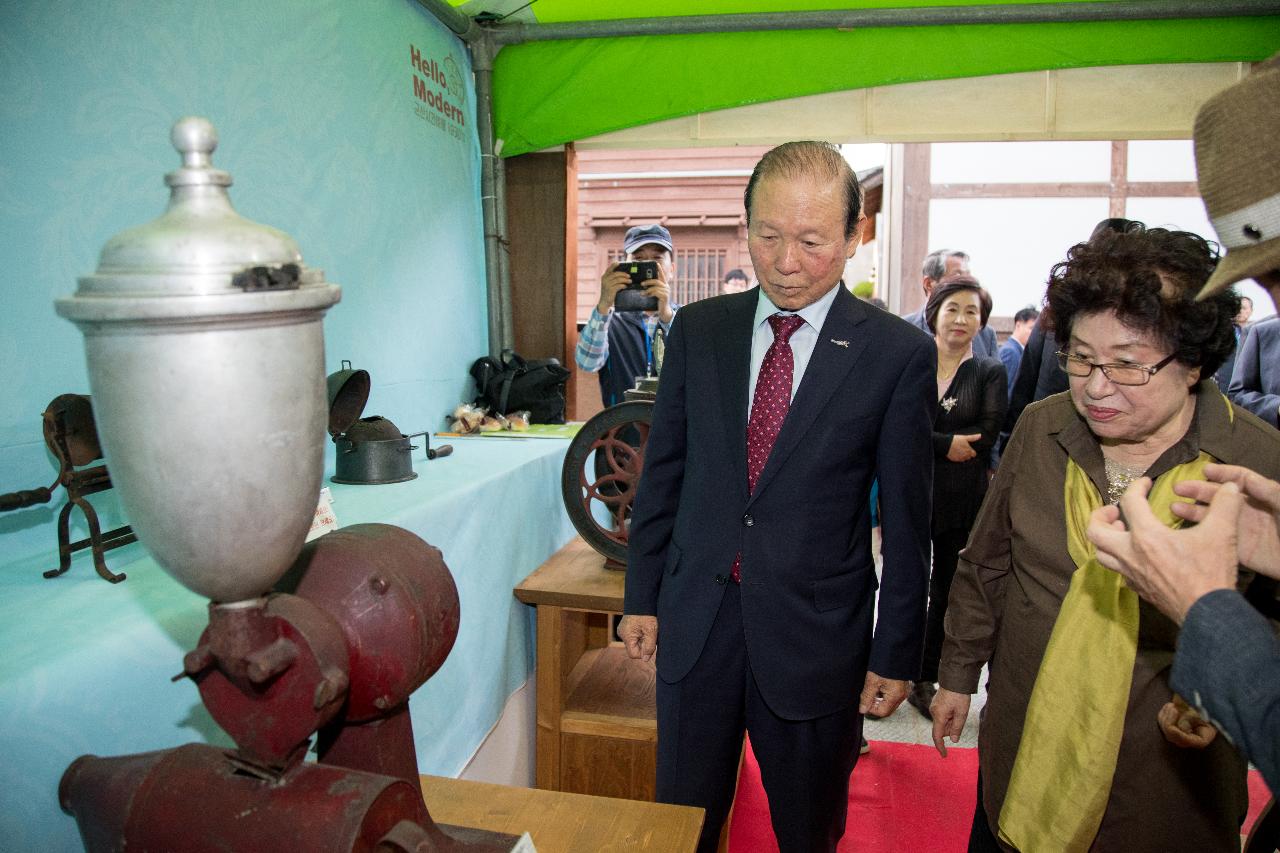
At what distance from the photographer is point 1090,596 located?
1.41m

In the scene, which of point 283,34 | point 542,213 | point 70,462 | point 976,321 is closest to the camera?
point 70,462

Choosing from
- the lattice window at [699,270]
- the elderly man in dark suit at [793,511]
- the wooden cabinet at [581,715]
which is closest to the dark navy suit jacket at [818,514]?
the elderly man in dark suit at [793,511]

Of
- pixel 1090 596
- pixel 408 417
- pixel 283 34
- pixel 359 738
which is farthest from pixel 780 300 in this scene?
pixel 408 417

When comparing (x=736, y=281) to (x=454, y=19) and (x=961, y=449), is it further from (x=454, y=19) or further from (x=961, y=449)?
(x=961, y=449)

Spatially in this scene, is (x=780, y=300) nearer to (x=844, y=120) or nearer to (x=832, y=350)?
(x=832, y=350)

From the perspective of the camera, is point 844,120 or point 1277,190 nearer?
point 1277,190

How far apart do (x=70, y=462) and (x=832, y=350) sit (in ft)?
4.48

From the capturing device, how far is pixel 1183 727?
1319mm

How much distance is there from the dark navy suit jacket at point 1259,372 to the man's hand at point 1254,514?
3.02 metres

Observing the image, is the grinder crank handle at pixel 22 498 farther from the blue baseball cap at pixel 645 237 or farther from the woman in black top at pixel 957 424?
the woman in black top at pixel 957 424

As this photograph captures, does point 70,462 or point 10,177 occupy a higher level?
point 10,177

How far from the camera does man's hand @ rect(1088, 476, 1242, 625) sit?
0.93m

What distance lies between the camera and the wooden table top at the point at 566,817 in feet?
3.85

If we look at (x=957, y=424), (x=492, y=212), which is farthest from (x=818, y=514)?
(x=492, y=212)
